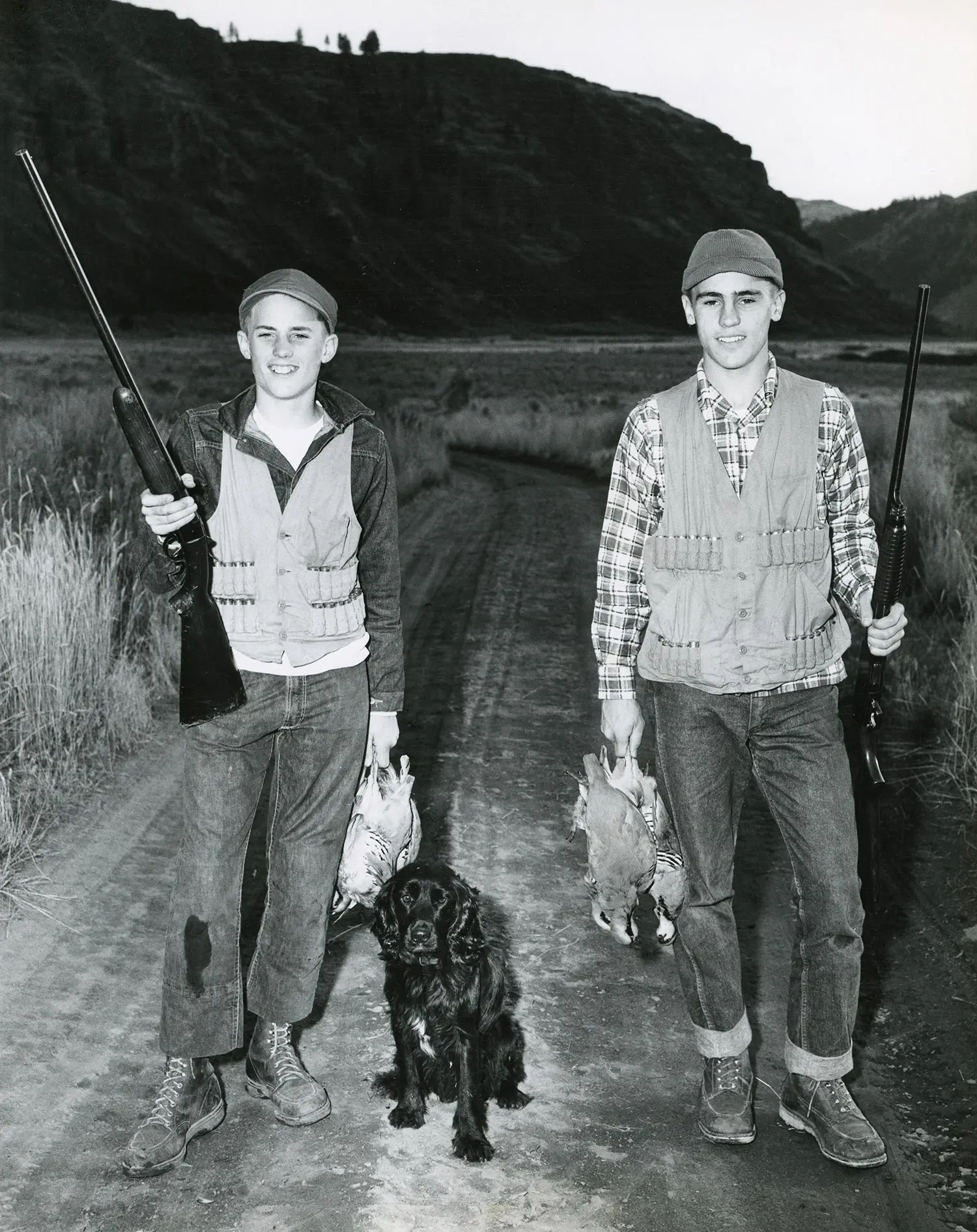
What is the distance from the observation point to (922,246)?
59.0 ft

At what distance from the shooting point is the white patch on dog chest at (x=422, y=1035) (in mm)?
3387

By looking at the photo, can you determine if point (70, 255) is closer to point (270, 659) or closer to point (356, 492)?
point (356, 492)

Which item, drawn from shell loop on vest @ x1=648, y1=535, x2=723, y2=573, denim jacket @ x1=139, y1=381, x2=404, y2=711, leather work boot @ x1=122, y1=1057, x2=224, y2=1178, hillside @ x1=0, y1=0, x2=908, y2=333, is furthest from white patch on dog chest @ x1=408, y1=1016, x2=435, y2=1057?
hillside @ x1=0, y1=0, x2=908, y2=333

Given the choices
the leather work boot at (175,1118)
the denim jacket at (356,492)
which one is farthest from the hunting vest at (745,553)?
the leather work boot at (175,1118)

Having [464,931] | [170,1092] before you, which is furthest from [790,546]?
[170,1092]

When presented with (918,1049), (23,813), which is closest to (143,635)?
(23,813)

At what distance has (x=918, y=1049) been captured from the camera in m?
4.05

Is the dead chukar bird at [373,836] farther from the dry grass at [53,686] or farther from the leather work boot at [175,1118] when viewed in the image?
the dry grass at [53,686]

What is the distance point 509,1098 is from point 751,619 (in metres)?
1.58

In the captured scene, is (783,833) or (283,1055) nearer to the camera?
(783,833)

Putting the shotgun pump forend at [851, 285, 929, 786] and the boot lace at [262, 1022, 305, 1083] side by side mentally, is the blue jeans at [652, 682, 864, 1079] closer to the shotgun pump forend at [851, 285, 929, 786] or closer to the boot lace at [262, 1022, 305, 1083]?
the shotgun pump forend at [851, 285, 929, 786]

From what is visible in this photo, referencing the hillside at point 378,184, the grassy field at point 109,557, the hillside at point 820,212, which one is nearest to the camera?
the grassy field at point 109,557

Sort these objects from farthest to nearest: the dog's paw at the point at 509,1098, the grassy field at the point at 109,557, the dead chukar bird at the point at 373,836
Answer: the grassy field at the point at 109,557 → the dead chukar bird at the point at 373,836 → the dog's paw at the point at 509,1098

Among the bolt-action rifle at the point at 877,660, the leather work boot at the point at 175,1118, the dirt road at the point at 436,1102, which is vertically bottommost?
the dirt road at the point at 436,1102
